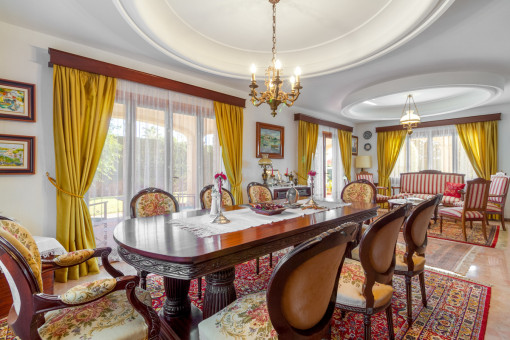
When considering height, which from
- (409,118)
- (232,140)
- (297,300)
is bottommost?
(297,300)

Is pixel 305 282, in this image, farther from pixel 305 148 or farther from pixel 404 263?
pixel 305 148

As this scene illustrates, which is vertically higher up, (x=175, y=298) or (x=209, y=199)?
(x=209, y=199)

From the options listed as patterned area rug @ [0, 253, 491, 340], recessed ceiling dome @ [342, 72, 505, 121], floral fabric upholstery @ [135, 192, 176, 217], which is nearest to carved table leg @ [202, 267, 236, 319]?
patterned area rug @ [0, 253, 491, 340]

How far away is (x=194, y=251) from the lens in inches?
47.5

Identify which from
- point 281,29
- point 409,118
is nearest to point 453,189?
point 409,118

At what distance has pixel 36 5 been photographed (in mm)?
2168

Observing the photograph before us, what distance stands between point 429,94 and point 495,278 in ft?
13.1

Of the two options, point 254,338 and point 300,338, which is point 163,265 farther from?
point 300,338

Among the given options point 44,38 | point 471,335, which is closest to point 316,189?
point 471,335

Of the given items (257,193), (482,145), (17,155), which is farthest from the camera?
(482,145)

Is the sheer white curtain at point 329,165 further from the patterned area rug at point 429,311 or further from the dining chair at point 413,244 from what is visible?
the dining chair at point 413,244

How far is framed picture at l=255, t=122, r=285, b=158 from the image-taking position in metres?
4.88

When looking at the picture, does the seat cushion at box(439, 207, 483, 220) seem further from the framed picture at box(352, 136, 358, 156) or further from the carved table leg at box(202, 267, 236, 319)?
the carved table leg at box(202, 267, 236, 319)

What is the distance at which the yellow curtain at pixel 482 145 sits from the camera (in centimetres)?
559
